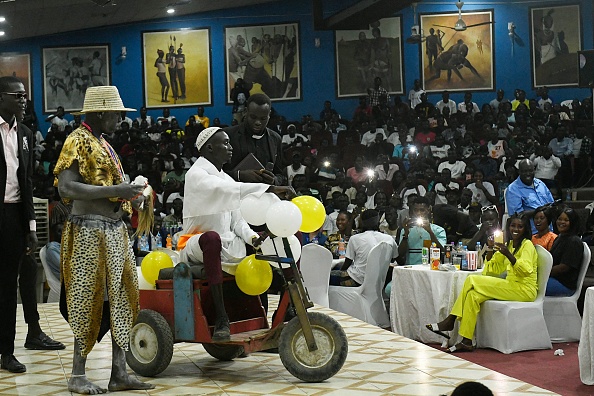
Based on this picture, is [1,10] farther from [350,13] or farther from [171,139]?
[350,13]

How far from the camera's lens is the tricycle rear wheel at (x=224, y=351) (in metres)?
5.98

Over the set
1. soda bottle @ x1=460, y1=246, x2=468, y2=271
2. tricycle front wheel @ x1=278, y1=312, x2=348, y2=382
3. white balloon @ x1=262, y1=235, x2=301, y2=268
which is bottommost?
tricycle front wheel @ x1=278, y1=312, x2=348, y2=382

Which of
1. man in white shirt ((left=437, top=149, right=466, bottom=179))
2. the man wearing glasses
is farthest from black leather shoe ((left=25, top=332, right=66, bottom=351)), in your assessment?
man in white shirt ((left=437, top=149, right=466, bottom=179))

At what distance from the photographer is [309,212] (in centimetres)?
547

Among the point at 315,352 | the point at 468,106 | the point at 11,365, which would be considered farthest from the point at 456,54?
the point at 11,365

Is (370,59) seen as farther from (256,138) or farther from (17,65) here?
(256,138)

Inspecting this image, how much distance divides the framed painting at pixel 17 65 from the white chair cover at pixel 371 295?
13.1 m

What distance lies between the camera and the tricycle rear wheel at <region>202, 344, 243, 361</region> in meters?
5.98

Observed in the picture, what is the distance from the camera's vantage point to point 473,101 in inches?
824

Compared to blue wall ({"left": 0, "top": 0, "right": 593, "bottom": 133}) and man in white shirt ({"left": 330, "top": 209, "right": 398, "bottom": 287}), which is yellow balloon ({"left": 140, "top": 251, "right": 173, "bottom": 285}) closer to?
man in white shirt ({"left": 330, "top": 209, "right": 398, "bottom": 287})

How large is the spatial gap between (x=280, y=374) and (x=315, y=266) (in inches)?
145

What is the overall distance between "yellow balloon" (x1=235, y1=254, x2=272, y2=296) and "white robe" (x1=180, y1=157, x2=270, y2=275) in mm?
85

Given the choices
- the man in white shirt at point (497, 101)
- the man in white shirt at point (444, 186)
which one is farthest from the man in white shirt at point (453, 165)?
the man in white shirt at point (497, 101)

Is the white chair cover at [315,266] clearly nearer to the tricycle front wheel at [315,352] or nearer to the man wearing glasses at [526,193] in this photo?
the man wearing glasses at [526,193]
